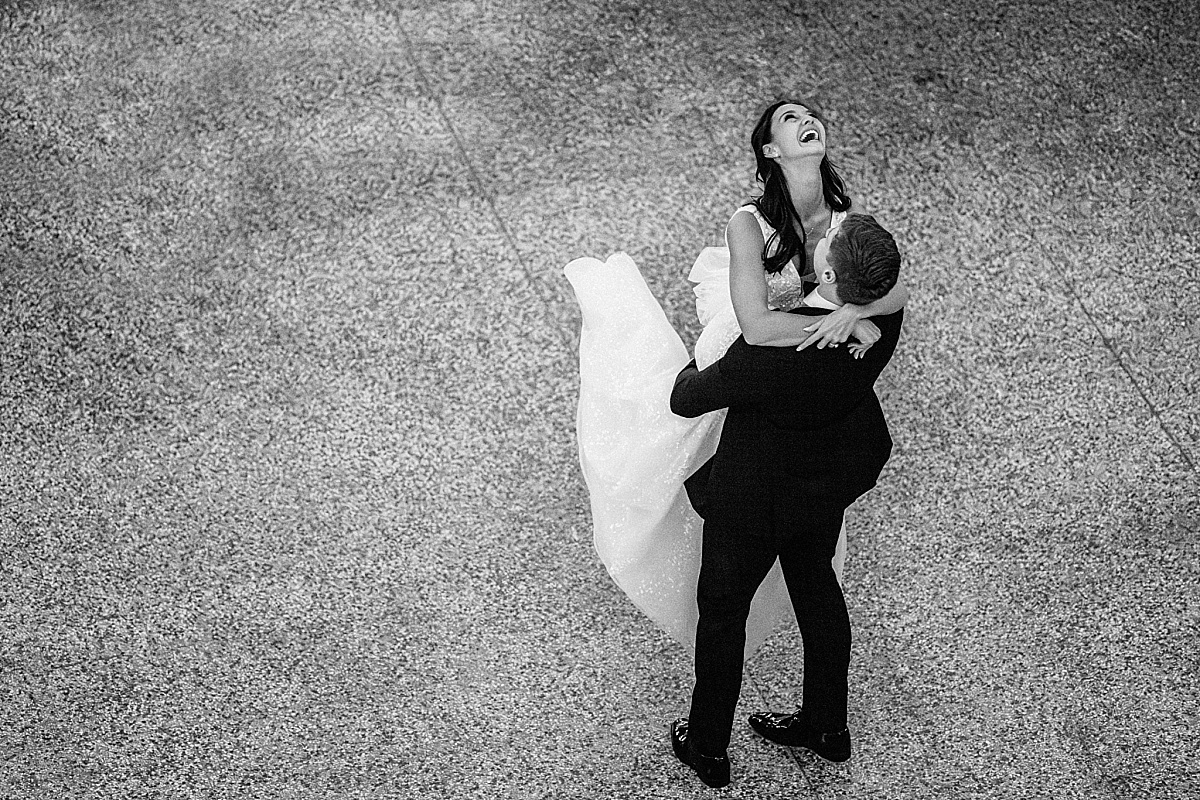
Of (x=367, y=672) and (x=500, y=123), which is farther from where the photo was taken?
(x=500, y=123)

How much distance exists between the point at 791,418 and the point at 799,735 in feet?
3.13

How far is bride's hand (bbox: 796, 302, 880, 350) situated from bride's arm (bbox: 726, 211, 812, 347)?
2 centimetres

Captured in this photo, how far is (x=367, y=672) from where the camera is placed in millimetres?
3299

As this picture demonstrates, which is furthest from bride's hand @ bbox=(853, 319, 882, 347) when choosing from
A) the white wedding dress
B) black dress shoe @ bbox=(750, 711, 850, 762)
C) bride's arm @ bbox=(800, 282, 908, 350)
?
black dress shoe @ bbox=(750, 711, 850, 762)

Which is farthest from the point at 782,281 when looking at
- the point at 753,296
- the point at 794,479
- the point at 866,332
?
the point at 794,479

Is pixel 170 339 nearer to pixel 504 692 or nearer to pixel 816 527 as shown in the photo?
pixel 504 692

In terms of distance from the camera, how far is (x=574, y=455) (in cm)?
384

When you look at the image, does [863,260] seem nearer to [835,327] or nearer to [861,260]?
[861,260]

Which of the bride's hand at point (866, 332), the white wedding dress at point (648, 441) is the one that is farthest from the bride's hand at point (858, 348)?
the white wedding dress at point (648, 441)

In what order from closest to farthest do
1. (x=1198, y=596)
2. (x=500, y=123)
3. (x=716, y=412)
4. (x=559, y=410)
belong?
1. (x=716, y=412)
2. (x=1198, y=596)
3. (x=559, y=410)
4. (x=500, y=123)

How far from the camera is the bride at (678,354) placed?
2.68 meters

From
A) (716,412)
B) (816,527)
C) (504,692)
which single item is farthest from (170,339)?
(816,527)

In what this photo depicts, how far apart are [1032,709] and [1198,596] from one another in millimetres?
609

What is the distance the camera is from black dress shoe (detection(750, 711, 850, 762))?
3086mm
